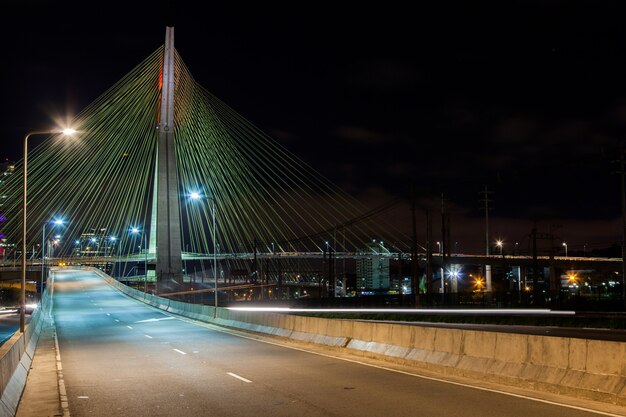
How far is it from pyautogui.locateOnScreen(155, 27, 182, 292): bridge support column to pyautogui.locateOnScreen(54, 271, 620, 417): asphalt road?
40.5 meters

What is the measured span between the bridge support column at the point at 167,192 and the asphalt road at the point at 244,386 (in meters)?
40.5

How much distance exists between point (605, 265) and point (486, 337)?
13605 centimetres

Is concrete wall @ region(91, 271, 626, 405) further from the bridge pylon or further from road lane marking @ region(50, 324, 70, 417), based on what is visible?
the bridge pylon

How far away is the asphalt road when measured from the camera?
11930 millimetres

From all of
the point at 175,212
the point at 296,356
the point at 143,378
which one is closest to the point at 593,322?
the point at 296,356

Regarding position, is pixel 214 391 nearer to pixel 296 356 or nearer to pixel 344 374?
pixel 344 374

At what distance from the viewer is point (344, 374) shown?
55.7 feet

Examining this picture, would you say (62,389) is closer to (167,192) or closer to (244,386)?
(244,386)

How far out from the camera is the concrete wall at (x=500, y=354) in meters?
12.1

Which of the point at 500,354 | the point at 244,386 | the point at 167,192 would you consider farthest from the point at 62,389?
the point at 167,192

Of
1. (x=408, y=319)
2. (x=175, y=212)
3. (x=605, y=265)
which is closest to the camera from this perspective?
(x=408, y=319)

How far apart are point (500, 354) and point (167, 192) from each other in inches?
2218

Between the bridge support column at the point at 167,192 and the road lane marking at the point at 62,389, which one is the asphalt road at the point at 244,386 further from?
the bridge support column at the point at 167,192

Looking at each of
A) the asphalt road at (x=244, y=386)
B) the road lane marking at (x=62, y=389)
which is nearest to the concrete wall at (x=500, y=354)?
the asphalt road at (x=244, y=386)
